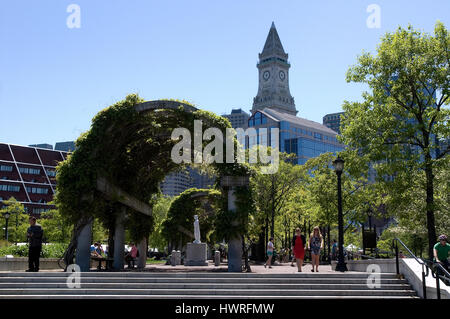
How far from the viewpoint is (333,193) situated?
130 feet

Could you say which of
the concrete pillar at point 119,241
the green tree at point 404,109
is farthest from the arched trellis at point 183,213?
the green tree at point 404,109

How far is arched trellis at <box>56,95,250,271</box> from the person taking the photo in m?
19.1

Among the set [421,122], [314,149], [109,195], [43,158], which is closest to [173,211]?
[109,195]

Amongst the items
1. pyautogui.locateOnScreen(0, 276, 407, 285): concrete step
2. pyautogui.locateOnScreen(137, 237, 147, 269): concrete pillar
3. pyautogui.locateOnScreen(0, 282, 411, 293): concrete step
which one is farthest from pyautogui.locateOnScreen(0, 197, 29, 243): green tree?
pyautogui.locateOnScreen(0, 282, 411, 293): concrete step

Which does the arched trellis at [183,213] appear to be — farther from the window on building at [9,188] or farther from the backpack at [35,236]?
the window on building at [9,188]

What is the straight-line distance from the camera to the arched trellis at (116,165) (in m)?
19.1

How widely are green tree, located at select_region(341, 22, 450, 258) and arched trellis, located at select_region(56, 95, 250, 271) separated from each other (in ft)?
26.3

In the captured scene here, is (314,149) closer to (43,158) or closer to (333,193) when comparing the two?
(43,158)

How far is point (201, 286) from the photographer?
1294 cm

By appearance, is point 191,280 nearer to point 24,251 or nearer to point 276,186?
point 24,251

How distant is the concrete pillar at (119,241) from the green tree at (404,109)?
44.2 feet

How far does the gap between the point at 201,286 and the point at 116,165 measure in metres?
11.9

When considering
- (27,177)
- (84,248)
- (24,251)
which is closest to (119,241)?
(24,251)
